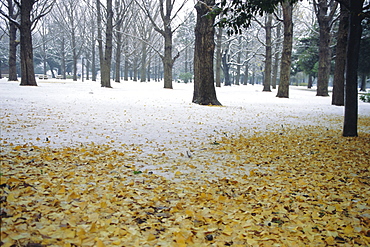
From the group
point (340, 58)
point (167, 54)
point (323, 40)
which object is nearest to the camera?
point (340, 58)

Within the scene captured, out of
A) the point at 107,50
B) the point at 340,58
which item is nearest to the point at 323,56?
the point at 340,58

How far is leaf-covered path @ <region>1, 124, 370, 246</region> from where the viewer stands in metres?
2.40

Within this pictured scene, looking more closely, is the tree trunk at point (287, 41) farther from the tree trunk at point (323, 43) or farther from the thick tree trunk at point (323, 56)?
the thick tree trunk at point (323, 56)

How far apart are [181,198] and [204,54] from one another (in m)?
8.94

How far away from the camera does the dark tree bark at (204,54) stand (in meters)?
11.1

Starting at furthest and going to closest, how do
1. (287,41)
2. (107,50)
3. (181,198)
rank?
1. (107,50)
2. (287,41)
3. (181,198)

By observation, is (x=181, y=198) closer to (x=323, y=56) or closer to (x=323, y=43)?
(x=323, y=56)

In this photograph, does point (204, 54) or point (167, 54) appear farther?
point (167, 54)

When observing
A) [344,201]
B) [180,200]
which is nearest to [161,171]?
[180,200]

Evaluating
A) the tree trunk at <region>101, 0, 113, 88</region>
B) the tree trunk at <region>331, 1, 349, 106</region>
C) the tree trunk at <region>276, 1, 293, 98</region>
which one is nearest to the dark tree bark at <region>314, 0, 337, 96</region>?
the tree trunk at <region>276, 1, 293, 98</region>

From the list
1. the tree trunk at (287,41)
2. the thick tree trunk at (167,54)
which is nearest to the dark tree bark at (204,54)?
the tree trunk at (287,41)

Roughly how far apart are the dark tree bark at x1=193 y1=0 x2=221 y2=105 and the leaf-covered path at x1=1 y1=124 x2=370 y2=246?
673cm

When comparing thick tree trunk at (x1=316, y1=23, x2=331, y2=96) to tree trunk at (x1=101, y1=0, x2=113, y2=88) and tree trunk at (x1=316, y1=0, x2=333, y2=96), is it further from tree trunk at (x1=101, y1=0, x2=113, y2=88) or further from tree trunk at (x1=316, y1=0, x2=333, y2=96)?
tree trunk at (x1=101, y1=0, x2=113, y2=88)

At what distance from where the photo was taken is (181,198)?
10.5 ft
